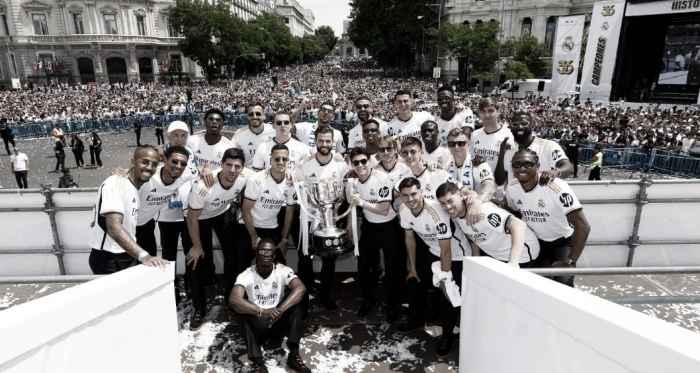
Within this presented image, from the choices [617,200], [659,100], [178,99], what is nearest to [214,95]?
[178,99]

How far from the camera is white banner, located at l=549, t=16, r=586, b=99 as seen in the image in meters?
33.4

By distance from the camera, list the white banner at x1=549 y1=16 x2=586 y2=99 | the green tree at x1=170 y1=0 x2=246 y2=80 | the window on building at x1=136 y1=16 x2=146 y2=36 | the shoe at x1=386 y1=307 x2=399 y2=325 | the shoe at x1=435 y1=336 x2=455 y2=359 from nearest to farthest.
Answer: the shoe at x1=435 y1=336 x2=455 y2=359
the shoe at x1=386 y1=307 x2=399 y2=325
the white banner at x1=549 y1=16 x2=586 y2=99
the green tree at x1=170 y1=0 x2=246 y2=80
the window on building at x1=136 y1=16 x2=146 y2=36

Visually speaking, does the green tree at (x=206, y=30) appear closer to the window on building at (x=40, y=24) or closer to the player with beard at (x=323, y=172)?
the window on building at (x=40, y=24)

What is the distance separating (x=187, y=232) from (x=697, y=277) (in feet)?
24.8

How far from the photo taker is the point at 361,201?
495 cm

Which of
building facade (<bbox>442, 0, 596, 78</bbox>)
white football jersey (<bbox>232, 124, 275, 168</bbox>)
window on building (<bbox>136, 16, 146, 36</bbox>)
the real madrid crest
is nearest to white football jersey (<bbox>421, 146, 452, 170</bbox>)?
white football jersey (<bbox>232, 124, 275, 168</bbox>)

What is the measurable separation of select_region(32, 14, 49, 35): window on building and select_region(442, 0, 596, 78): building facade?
5641 cm

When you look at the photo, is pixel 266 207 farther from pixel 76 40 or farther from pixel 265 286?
pixel 76 40

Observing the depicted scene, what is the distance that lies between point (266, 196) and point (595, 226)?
15.8 ft

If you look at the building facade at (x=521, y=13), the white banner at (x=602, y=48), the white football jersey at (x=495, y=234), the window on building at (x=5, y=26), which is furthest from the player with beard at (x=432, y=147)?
the window on building at (x=5, y=26)

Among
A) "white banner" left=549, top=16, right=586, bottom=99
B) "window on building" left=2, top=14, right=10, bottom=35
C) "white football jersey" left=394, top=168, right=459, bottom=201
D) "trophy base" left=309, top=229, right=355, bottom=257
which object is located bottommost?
"trophy base" left=309, top=229, right=355, bottom=257

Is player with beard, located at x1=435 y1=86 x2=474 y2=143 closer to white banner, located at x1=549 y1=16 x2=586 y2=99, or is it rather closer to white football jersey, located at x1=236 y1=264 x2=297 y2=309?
white football jersey, located at x1=236 y1=264 x2=297 y2=309

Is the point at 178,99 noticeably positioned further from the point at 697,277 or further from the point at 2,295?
the point at 697,277

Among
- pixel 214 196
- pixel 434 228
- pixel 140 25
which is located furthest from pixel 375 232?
pixel 140 25
